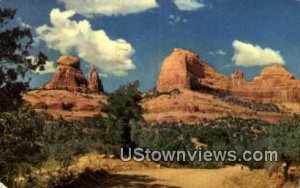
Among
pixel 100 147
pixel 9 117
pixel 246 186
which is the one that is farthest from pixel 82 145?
pixel 246 186

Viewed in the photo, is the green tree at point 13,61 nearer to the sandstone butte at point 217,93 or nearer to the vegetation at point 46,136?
the vegetation at point 46,136

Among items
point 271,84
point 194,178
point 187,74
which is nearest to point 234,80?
point 271,84

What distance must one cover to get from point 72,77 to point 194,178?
2.36 m

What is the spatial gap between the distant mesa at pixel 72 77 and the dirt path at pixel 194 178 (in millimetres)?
1510

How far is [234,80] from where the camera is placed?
993 cm

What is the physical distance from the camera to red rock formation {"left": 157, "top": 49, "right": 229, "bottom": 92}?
9.79 meters

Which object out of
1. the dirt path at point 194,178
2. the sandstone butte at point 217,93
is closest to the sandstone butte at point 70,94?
the sandstone butte at point 217,93

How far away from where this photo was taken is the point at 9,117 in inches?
391

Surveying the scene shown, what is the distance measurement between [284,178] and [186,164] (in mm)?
1431

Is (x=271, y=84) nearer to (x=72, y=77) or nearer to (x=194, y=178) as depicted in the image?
(x=194, y=178)

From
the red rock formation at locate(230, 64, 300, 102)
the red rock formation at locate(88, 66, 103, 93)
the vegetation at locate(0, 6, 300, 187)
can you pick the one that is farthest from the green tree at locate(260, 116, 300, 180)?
the red rock formation at locate(88, 66, 103, 93)

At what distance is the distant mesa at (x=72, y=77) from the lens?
948cm

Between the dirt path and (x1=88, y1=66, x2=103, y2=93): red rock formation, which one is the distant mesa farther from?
the dirt path

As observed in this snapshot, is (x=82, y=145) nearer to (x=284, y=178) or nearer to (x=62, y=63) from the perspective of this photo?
(x=62, y=63)
